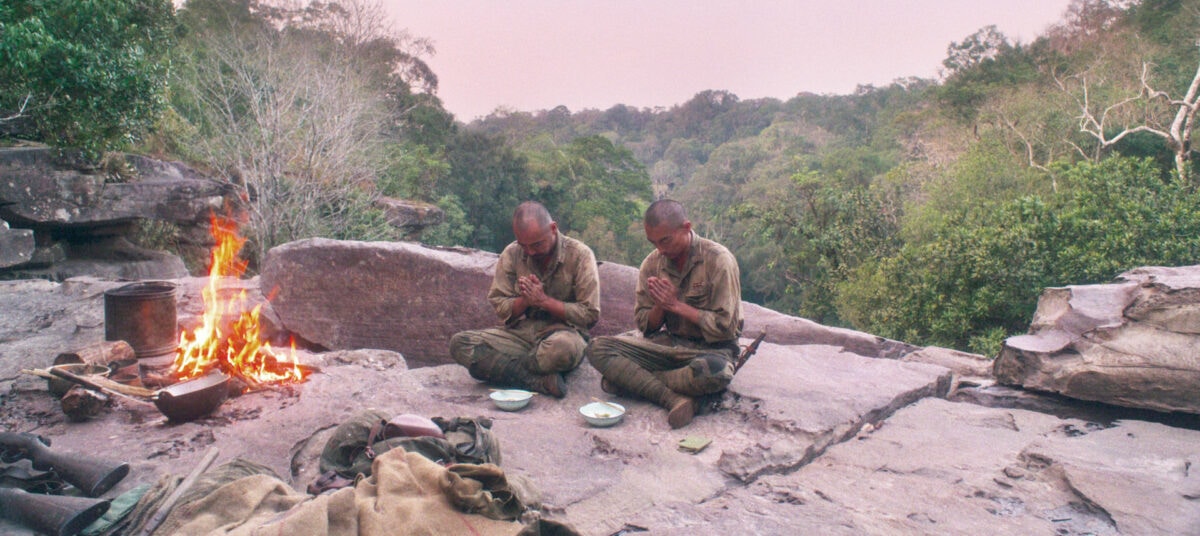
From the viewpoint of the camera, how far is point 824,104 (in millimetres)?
58531

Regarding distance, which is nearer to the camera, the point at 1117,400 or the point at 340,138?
the point at 1117,400

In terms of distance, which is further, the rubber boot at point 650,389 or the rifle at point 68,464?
the rubber boot at point 650,389

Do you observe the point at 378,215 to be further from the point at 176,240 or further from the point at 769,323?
the point at 769,323

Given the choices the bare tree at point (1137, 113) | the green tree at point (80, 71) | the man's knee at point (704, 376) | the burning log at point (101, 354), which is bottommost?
the burning log at point (101, 354)

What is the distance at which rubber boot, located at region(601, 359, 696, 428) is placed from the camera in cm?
414

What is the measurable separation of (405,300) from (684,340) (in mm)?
3326

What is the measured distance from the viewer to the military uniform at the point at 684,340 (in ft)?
14.2

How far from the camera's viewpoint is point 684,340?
469cm

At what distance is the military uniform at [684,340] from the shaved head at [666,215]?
9.8 inches

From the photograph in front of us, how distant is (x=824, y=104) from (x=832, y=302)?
137 ft

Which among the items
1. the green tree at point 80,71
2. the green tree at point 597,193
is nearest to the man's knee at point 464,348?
the green tree at point 80,71

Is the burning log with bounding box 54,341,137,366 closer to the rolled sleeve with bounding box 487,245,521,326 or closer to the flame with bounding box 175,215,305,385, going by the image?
the flame with bounding box 175,215,305,385

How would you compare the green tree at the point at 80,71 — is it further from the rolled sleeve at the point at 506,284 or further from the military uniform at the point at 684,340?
the military uniform at the point at 684,340

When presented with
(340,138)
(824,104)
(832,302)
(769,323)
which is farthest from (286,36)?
(824,104)
